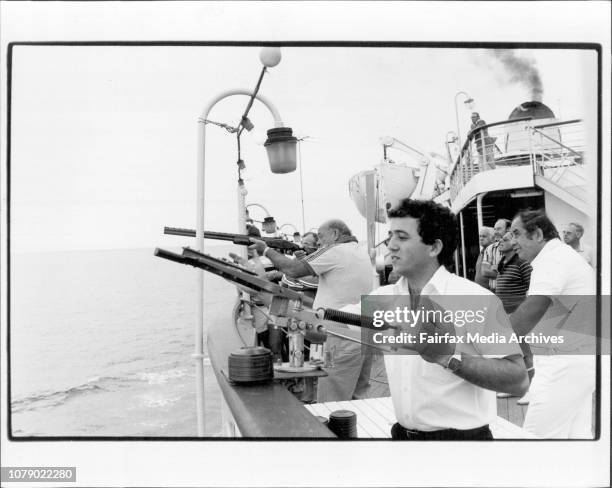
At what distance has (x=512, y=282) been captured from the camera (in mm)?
1738

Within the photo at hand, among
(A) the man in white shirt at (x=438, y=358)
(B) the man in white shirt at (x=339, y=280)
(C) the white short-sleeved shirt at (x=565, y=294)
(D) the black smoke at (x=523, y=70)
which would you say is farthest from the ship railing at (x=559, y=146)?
(B) the man in white shirt at (x=339, y=280)

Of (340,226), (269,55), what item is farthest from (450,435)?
(269,55)

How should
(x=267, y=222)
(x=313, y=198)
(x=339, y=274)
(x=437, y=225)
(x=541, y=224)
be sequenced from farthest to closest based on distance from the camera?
(x=339, y=274) → (x=267, y=222) → (x=313, y=198) → (x=541, y=224) → (x=437, y=225)

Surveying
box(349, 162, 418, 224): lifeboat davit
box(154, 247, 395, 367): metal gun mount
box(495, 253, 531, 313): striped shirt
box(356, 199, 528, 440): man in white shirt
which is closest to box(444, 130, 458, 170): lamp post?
box(349, 162, 418, 224): lifeboat davit

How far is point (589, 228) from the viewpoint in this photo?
1.73 m

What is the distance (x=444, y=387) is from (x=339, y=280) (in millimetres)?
936

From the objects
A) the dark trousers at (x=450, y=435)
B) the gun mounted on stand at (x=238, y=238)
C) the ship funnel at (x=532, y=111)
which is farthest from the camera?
the gun mounted on stand at (x=238, y=238)

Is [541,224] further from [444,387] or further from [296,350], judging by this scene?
[296,350]

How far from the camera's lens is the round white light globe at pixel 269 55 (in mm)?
1731

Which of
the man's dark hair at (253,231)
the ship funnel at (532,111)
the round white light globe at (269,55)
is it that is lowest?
the man's dark hair at (253,231)

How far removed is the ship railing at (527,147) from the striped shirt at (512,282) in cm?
26

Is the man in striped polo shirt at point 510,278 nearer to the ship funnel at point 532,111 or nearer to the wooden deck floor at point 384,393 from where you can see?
the ship funnel at point 532,111

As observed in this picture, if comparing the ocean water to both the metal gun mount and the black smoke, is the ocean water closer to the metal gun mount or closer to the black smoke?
the metal gun mount

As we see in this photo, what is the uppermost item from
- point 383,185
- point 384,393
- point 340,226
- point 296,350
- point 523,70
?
point 523,70
